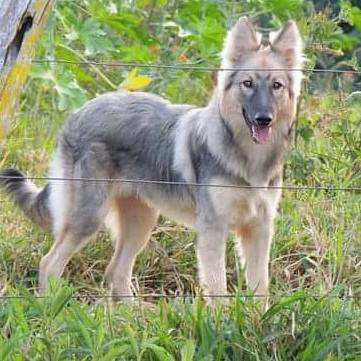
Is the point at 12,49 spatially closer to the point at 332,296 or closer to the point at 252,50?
the point at 332,296

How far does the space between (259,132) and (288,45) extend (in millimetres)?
689

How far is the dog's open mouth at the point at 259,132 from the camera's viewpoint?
645cm

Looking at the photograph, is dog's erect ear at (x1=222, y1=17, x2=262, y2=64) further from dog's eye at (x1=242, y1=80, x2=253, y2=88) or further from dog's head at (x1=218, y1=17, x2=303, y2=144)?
dog's eye at (x1=242, y1=80, x2=253, y2=88)

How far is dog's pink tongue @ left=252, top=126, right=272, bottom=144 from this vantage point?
6445 millimetres

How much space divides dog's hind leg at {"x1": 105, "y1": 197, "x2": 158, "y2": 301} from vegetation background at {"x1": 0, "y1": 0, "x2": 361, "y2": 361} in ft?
A: 0.35

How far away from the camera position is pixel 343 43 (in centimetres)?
916

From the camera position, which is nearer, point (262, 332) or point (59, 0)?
point (262, 332)

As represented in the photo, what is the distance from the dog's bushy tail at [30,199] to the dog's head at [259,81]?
1.49 metres

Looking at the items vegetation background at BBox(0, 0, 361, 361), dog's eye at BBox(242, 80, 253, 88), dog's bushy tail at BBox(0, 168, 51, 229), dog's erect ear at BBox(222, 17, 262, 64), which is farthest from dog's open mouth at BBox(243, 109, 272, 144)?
dog's bushy tail at BBox(0, 168, 51, 229)

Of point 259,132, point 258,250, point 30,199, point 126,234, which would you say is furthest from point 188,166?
point 30,199

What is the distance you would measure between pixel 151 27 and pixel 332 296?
5540 millimetres

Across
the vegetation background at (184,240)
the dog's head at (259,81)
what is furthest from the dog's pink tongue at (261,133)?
the vegetation background at (184,240)

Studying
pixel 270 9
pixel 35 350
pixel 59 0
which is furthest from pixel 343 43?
pixel 35 350

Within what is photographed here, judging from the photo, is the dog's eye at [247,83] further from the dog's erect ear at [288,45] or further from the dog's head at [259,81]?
the dog's erect ear at [288,45]
